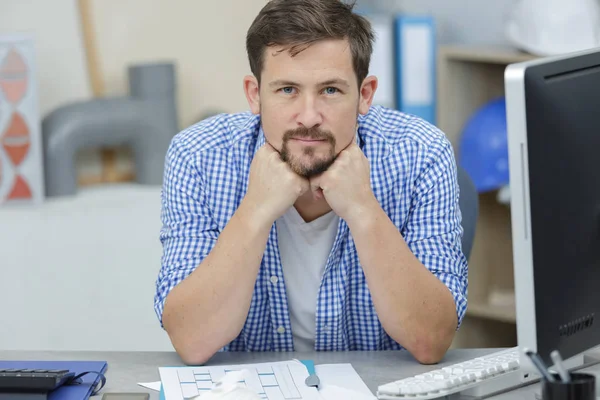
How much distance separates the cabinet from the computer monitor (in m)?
1.69

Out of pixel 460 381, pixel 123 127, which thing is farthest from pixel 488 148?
pixel 460 381

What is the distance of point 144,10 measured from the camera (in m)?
2.96

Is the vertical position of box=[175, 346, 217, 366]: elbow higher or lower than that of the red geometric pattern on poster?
lower

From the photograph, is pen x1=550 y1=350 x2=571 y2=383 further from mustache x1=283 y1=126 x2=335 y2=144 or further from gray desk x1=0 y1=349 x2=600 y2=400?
mustache x1=283 y1=126 x2=335 y2=144

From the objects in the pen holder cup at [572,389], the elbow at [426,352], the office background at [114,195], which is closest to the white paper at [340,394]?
the elbow at [426,352]

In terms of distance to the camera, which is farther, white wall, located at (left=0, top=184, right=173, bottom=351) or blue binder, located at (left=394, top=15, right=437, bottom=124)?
blue binder, located at (left=394, top=15, right=437, bottom=124)

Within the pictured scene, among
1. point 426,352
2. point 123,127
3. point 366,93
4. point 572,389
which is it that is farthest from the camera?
point 123,127

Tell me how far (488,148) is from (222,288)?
151 cm

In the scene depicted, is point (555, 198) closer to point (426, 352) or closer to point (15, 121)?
point (426, 352)

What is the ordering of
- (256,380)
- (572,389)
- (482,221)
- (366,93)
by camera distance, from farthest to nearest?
1. (482,221)
2. (366,93)
3. (256,380)
4. (572,389)

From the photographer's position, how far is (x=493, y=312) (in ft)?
9.98

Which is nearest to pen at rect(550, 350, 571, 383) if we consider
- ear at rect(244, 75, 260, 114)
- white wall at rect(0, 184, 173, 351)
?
ear at rect(244, 75, 260, 114)

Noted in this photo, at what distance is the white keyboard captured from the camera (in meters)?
1.29

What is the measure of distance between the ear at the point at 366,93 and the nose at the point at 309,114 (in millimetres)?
159
